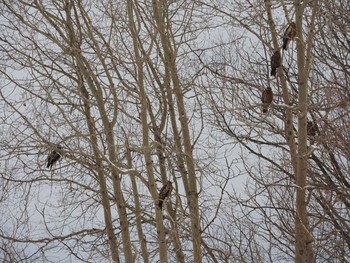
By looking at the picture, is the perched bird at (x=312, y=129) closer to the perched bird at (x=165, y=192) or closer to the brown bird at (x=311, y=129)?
the brown bird at (x=311, y=129)

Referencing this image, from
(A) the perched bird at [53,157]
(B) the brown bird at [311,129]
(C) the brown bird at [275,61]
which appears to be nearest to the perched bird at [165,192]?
(A) the perched bird at [53,157]

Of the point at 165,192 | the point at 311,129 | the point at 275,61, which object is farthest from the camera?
the point at 311,129

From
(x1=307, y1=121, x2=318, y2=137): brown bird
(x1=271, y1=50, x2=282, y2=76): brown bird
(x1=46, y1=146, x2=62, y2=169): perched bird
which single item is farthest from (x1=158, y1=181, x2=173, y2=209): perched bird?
(x1=307, y1=121, x2=318, y2=137): brown bird

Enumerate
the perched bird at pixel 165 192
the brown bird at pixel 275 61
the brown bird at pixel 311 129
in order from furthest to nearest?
the brown bird at pixel 311 129 < the brown bird at pixel 275 61 < the perched bird at pixel 165 192

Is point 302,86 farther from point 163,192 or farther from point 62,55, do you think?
point 62,55

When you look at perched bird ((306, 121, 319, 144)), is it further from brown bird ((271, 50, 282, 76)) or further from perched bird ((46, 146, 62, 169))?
perched bird ((46, 146, 62, 169))

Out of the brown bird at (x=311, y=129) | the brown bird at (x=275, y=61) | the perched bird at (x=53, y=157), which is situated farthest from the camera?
the brown bird at (x=311, y=129)

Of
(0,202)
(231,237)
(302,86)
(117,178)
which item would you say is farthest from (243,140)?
(0,202)

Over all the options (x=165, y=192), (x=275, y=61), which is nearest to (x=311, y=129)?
(x=275, y=61)

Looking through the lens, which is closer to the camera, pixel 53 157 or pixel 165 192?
pixel 165 192

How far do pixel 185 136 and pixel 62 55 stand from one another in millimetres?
2603

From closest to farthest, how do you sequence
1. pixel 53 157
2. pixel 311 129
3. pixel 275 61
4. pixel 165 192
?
pixel 165 192 < pixel 275 61 < pixel 53 157 < pixel 311 129

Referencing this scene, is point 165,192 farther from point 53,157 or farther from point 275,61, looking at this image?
point 275,61

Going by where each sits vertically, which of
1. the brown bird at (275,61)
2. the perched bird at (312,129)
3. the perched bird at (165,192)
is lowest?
the perched bird at (165,192)
